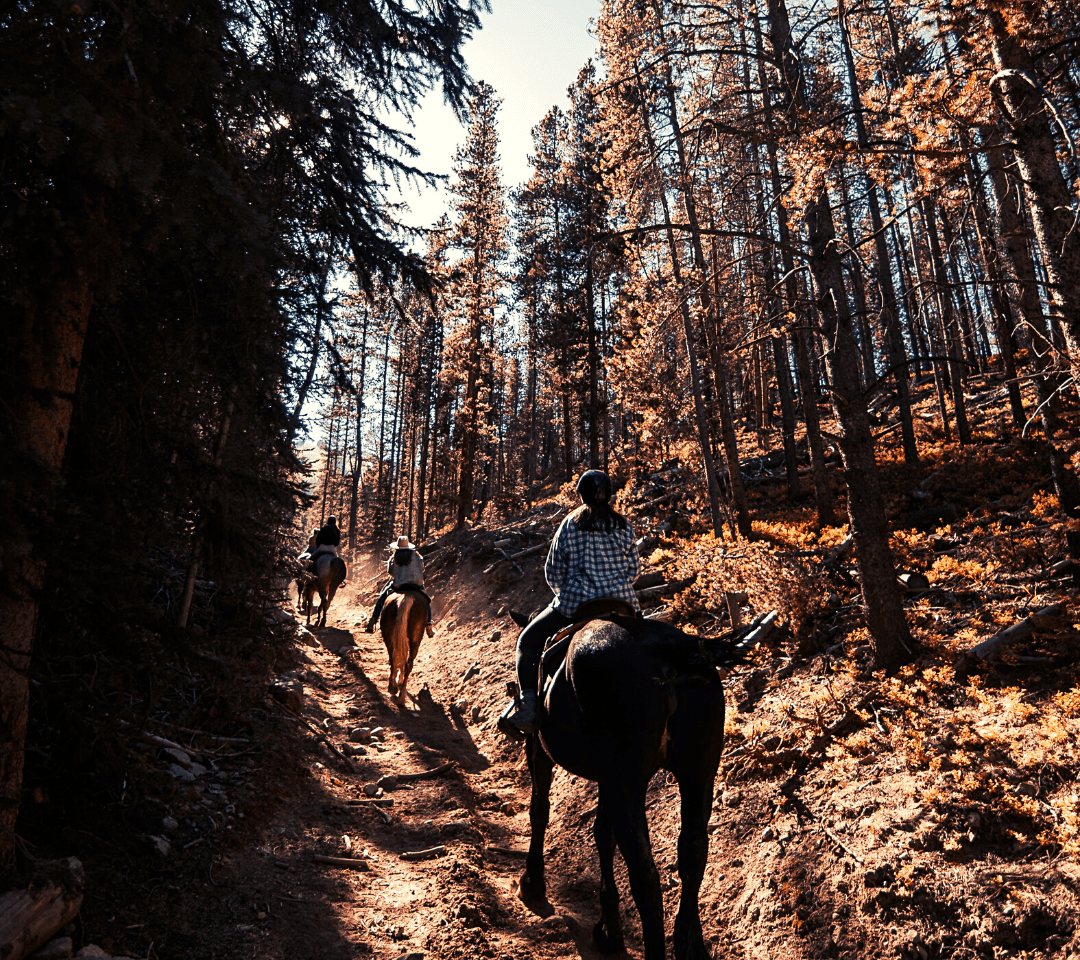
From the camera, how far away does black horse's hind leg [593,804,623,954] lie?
13.3 feet

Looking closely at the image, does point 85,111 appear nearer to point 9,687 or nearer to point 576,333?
point 9,687

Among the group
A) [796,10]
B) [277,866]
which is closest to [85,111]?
[277,866]

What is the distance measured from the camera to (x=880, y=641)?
5.93 m

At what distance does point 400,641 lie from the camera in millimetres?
10164

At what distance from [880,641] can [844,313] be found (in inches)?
137

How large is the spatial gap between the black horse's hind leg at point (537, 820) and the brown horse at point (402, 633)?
5.27 metres

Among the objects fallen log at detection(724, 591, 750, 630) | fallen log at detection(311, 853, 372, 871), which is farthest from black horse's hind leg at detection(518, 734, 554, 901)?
fallen log at detection(724, 591, 750, 630)

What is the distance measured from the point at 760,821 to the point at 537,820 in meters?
1.85

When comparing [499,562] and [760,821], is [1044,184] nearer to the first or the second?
[760,821]

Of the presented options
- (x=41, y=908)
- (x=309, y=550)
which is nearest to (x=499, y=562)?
(x=309, y=550)

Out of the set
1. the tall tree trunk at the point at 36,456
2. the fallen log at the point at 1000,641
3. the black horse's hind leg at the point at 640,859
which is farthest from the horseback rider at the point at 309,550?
the fallen log at the point at 1000,641

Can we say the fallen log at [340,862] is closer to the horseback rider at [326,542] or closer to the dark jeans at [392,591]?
the dark jeans at [392,591]

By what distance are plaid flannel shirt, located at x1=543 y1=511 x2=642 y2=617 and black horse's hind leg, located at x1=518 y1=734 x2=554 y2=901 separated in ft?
4.41

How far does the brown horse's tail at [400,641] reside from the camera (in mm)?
10180
